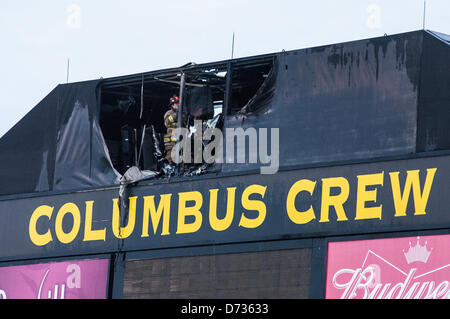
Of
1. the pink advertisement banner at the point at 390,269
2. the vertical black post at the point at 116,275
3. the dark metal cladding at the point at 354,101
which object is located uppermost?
the dark metal cladding at the point at 354,101

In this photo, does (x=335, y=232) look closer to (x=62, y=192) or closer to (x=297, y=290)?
(x=297, y=290)

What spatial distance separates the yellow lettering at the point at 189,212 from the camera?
856 inches

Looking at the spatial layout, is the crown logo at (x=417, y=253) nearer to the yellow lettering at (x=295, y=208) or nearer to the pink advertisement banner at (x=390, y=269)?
the pink advertisement banner at (x=390, y=269)

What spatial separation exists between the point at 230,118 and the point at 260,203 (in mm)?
1502

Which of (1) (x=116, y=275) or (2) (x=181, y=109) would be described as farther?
(2) (x=181, y=109)

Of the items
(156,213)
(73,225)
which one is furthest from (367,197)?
(73,225)

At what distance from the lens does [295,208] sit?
20625 millimetres

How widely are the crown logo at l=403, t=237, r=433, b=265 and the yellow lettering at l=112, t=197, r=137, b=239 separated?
497cm

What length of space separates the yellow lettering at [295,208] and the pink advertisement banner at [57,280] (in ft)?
11.5

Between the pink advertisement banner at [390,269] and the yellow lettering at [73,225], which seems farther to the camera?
the yellow lettering at [73,225]

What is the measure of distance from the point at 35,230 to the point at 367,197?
628 cm

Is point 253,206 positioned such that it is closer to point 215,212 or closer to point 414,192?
point 215,212

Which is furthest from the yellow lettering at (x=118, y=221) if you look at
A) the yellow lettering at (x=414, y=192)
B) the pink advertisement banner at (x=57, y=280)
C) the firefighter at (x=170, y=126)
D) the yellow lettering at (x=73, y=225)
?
the yellow lettering at (x=414, y=192)

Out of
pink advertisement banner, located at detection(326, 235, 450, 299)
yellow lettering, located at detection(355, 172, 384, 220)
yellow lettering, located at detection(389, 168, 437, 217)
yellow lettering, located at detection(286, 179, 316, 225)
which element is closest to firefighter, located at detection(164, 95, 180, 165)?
yellow lettering, located at detection(286, 179, 316, 225)
